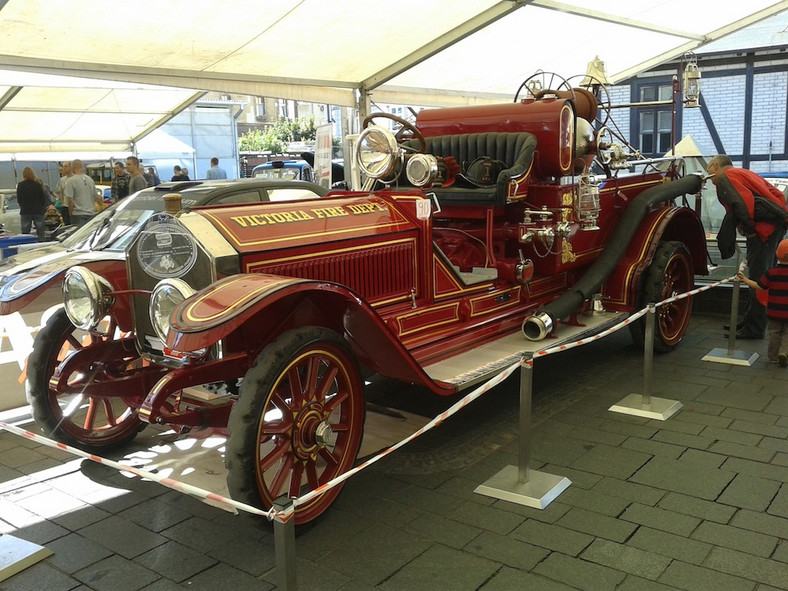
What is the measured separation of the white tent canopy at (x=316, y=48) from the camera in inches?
271

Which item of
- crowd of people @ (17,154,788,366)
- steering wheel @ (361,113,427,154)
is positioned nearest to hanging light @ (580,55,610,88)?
crowd of people @ (17,154,788,366)

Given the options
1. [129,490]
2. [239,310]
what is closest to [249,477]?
[239,310]

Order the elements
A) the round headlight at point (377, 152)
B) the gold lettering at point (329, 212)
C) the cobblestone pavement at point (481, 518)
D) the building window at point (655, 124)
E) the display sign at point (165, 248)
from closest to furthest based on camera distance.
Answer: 1. the cobblestone pavement at point (481, 518)
2. the display sign at point (165, 248)
3. the gold lettering at point (329, 212)
4. the round headlight at point (377, 152)
5. the building window at point (655, 124)

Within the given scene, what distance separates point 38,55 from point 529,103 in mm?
5035

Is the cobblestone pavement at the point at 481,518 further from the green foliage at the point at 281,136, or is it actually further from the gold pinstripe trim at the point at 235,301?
the green foliage at the point at 281,136

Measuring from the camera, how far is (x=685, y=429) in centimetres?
403

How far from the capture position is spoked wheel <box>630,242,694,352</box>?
17.2 ft

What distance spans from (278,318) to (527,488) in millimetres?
1413

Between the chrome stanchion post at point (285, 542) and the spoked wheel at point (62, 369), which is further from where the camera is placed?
the spoked wheel at point (62, 369)

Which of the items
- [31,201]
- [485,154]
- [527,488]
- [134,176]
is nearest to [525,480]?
[527,488]

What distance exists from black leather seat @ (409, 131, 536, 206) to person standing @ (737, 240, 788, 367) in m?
1.99

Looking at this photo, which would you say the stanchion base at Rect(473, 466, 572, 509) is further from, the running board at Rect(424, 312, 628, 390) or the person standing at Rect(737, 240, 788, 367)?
the person standing at Rect(737, 240, 788, 367)

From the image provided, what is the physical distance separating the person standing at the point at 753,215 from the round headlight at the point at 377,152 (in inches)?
121

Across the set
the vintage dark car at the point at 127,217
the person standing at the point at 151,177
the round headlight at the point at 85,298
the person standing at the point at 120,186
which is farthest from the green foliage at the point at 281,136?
the round headlight at the point at 85,298
